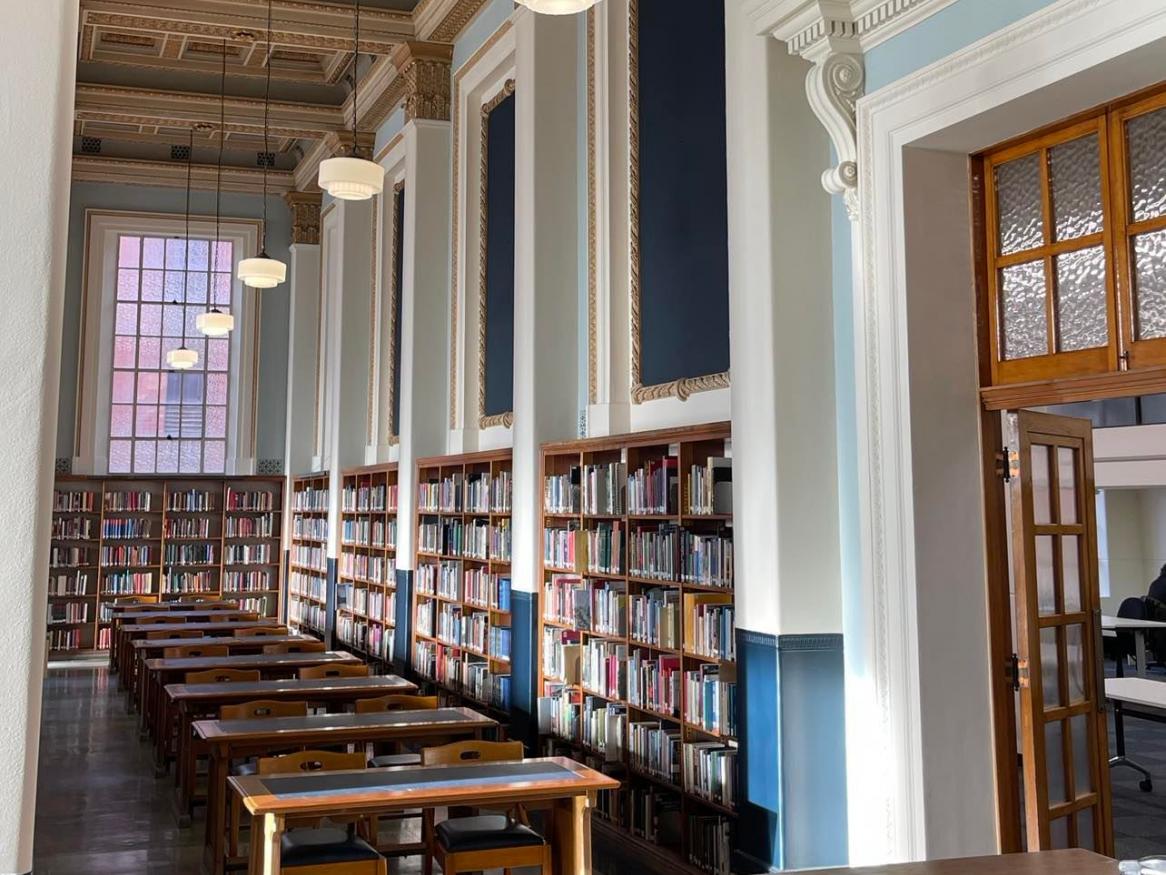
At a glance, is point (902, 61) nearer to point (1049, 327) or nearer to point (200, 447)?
point (1049, 327)

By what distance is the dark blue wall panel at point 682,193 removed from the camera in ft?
21.4

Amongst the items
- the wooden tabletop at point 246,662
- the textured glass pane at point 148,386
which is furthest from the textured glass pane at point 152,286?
the wooden tabletop at point 246,662

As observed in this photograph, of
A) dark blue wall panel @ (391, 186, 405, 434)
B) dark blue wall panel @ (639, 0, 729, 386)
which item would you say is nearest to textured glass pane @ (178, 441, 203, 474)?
dark blue wall panel @ (391, 186, 405, 434)

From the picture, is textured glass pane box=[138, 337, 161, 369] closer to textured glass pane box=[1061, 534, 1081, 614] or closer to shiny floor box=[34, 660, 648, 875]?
shiny floor box=[34, 660, 648, 875]

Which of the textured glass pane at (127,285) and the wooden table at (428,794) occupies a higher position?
the textured glass pane at (127,285)

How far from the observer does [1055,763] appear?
14.7 feet

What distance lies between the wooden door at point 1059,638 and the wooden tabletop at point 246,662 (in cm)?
476

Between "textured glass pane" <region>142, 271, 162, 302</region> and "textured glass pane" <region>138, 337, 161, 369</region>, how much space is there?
59cm

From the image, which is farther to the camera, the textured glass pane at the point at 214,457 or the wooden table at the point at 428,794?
the textured glass pane at the point at 214,457

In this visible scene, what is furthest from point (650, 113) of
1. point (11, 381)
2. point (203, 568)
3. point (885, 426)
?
point (203, 568)

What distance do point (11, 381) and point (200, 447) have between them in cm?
1502

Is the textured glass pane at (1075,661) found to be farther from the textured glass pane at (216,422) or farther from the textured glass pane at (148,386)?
the textured glass pane at (148,386)

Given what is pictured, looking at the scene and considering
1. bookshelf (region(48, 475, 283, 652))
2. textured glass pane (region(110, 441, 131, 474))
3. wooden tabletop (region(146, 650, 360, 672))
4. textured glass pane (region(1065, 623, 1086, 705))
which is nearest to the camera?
textured glass pane (region(1065, 623, 1086, 705))

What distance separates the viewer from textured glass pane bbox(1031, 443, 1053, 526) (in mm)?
4590
